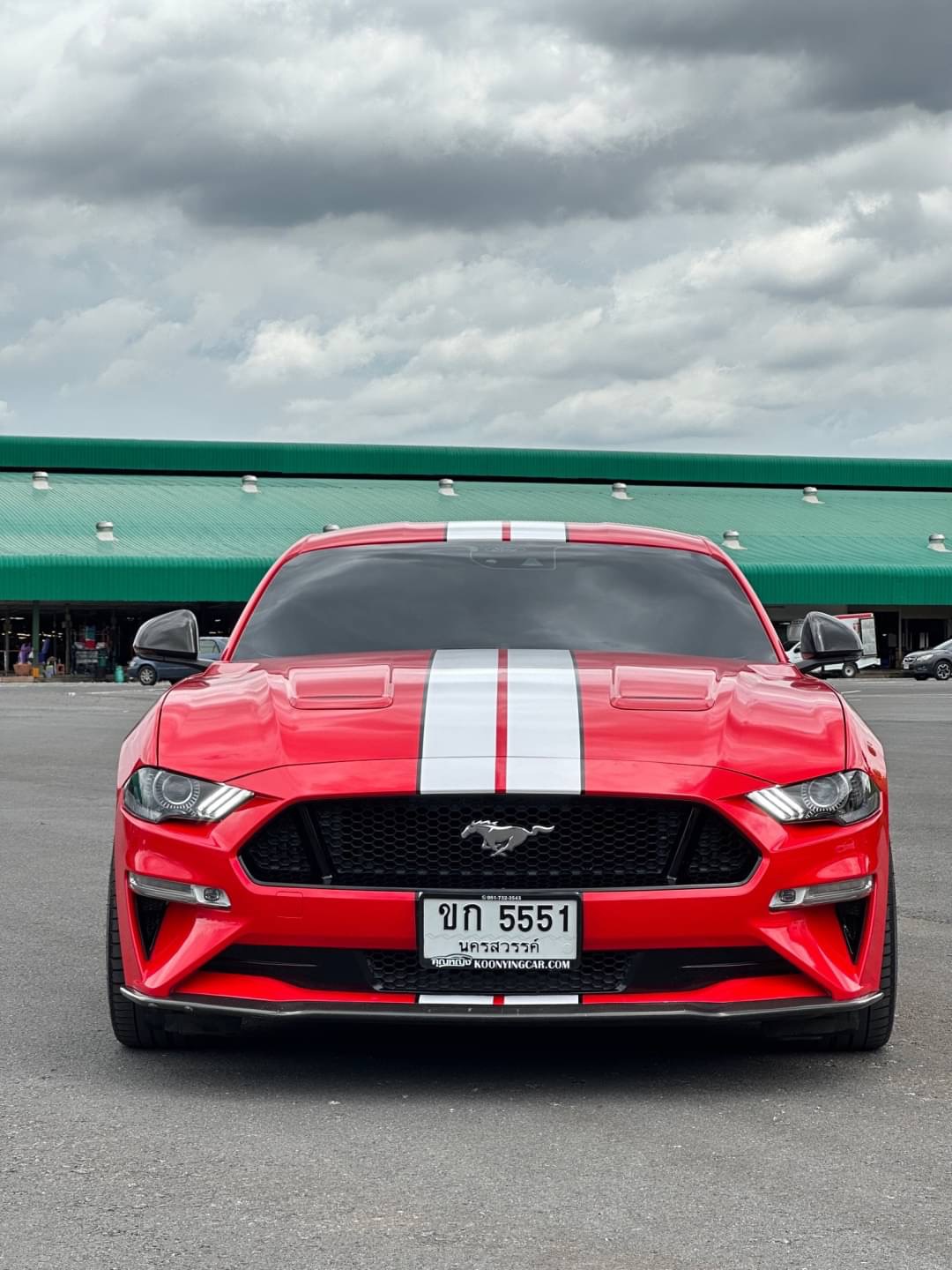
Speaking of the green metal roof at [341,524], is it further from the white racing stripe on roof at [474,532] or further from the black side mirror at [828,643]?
the black side mirror at [828,643]

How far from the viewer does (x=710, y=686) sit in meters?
4.95

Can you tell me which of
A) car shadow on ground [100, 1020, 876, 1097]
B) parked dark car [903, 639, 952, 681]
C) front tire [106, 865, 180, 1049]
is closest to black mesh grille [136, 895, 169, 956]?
front tire [106, 865, 180, 1049]

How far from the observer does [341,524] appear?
6025 cm

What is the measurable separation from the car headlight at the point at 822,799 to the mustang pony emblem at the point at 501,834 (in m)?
0.57

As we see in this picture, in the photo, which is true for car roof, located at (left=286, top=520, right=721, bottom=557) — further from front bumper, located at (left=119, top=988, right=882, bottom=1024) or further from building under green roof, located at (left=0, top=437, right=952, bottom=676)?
building under green roof, located at (left=0, top=437, right=952, bottom=676)

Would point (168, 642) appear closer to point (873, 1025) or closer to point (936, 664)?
point (873, 1025)

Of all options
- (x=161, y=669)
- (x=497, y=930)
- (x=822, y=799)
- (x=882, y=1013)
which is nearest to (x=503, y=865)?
(x=497, y=930)

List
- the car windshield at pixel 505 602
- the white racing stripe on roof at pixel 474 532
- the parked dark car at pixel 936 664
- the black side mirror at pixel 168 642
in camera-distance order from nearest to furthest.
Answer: the car windshield at pixel 505 602
the black side mirror at pixel 168 642
the white racing stripe on roof at pixel 474 532
the parked dark car at pixel 936 664

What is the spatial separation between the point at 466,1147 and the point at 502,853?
2.44 feet

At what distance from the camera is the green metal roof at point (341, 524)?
180 ft

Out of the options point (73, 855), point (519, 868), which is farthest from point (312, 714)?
point (73, 855)

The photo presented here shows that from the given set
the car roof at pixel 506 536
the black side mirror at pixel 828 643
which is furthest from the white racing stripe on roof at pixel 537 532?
the black side mirror at pixel 828 643

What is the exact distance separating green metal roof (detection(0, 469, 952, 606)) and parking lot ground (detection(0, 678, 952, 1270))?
164ft

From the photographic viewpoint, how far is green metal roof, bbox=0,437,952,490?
66625 mm
